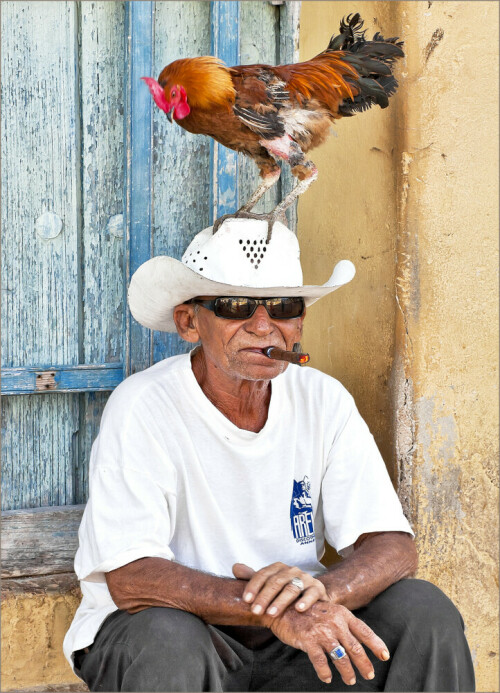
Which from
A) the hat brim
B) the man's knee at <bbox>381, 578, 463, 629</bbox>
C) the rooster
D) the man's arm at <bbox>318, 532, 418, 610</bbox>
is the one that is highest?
the rooster

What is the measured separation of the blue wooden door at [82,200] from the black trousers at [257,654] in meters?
0.88

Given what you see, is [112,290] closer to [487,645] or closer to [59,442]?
[59,442]

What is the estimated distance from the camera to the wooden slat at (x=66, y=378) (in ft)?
8.39

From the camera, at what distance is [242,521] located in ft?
7.18

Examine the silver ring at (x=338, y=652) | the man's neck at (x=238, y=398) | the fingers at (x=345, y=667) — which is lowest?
the fingers at (x=345, y=667)

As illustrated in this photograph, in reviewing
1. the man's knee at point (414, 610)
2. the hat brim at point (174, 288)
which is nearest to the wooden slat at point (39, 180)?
the hat brim at point (174, 288)

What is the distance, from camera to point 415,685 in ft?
A: 6.31

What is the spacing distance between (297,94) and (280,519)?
1.23m

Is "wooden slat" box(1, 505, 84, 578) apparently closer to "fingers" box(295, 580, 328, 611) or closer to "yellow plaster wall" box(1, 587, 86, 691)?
"yellow plaster wall" box(1, 587, 86, 691)

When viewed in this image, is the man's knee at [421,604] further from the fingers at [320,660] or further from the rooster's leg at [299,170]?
the rooster's leg at [299,170]

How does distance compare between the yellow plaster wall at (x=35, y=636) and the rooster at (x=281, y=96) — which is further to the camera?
the yellow plaster wall at (x=35, y=636)

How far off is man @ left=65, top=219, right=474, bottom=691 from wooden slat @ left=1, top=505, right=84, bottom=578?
438mm

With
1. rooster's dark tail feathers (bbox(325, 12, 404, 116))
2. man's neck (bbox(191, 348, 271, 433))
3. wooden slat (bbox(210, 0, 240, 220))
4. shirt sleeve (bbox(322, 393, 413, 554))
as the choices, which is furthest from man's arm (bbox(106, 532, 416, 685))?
rooster's dark tail feathers (bbox(325, 12, 404, 116))

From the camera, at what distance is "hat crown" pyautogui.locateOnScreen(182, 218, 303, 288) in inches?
86.2
